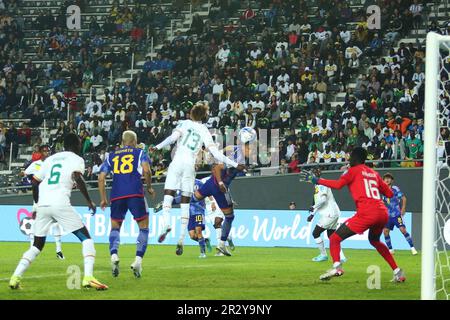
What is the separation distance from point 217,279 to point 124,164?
220 cm

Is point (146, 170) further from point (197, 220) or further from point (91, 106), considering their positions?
point (91, 106)

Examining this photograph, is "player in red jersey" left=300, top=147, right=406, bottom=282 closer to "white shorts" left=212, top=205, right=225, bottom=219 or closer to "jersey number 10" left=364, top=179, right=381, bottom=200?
A: "jersey number 10" left=364, top=179, right=381, bottom=200

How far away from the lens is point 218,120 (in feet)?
102

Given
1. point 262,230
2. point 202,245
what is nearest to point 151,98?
point 262,230

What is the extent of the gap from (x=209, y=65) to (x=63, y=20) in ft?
25.7

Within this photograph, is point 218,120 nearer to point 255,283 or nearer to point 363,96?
point 363,96

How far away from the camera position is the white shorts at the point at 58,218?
12.4 m

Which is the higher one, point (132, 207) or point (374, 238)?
point (132, 207)

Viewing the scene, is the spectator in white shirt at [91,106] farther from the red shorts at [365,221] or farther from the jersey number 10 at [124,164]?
the red shorts at [365,221]

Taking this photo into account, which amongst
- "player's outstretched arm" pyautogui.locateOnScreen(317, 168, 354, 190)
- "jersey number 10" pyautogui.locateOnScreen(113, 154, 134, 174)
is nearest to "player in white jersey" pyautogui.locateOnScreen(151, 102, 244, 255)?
"jersey number 10" pyautogui.locateOnScreen(113, 154, 134, 174)

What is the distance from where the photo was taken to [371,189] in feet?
45.0

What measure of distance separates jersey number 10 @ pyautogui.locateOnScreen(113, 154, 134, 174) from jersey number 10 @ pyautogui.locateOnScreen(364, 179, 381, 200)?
337 centimetres

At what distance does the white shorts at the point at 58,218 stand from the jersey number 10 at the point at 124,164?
1677 millimetres

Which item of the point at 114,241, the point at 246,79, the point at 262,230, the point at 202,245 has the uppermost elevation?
the point at 246,79
